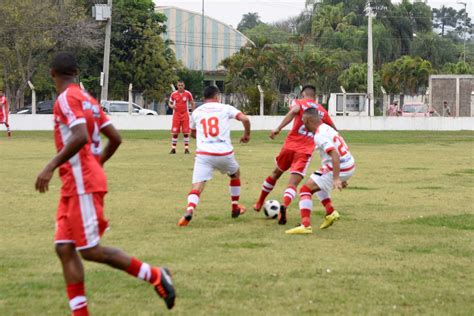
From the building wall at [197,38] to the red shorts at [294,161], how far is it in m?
79.9

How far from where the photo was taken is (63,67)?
21.7 ft

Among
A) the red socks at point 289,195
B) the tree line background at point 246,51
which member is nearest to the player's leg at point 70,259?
the red socks at point 289,195

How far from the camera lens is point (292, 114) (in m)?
12.5

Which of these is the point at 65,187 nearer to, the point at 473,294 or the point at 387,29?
the point at 473,294

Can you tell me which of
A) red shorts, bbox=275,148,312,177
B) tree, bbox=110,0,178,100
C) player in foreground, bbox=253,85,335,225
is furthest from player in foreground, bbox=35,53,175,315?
tree, bbox=110,0,178,100

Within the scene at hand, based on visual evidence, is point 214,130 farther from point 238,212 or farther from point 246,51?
point 246,51

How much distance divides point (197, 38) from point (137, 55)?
103ft

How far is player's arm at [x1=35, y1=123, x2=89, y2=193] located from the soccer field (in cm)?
121

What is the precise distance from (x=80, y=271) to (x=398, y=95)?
63.9 meters

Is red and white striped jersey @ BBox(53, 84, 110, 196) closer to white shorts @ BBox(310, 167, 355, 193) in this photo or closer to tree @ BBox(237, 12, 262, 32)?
white shorts @ BBox(310, 167, 355, 193)

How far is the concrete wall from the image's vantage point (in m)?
41.5

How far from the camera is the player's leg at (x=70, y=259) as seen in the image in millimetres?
6367

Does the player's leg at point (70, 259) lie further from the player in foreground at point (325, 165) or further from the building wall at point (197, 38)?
the building wall at point (197, 38)

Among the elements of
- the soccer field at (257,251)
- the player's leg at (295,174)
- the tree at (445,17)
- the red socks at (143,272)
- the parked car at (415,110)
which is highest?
the tree at (445,17)
